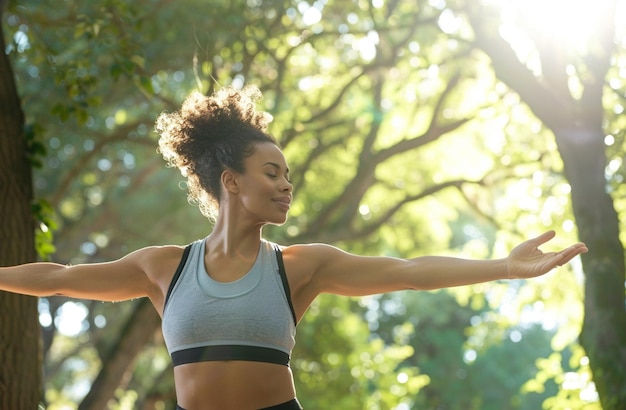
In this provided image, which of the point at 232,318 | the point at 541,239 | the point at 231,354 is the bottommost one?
the point at 231,354

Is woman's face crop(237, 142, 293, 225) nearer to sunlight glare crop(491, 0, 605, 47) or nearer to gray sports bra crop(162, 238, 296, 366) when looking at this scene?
gray sports bra crop(162, 238, 296, 366)

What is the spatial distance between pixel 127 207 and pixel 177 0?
7.06 m

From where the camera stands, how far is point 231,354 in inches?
152

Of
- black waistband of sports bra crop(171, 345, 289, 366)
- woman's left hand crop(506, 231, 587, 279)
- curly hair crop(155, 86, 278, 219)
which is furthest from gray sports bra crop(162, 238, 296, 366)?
woman's left hand crop(506, 231, 587, 279)

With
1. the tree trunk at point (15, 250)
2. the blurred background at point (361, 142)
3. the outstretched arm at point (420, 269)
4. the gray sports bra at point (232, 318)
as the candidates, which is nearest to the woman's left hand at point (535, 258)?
the outstretched arm at point (420, 269)

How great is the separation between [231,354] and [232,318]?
13 centimetres

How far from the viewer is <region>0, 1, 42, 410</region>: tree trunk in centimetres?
569

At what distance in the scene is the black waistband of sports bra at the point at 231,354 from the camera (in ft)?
12.6

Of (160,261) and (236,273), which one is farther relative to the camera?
(160,261)

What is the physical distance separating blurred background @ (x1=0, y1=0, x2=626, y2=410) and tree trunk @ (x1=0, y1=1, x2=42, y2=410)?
5.8 inches

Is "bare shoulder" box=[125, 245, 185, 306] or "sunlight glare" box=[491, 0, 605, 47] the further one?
"sunlight glare" box=[491, 0, 605, 47]

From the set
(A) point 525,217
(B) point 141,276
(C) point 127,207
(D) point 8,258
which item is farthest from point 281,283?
(C) point 127,207

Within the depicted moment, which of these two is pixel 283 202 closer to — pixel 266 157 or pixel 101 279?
pixel 266 157

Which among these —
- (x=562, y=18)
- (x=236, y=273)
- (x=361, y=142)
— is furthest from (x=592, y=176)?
(x=361, y=142)
